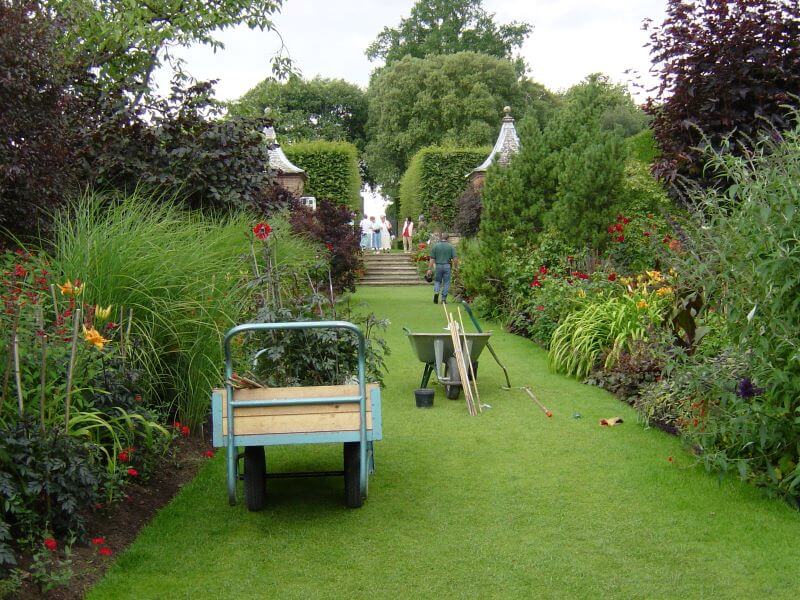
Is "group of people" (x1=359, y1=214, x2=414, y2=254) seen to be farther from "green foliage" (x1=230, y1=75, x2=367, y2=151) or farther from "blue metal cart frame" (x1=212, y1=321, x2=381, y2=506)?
"blue metal cart frame" (x1=212, y1=321, x2=381, y2=506)

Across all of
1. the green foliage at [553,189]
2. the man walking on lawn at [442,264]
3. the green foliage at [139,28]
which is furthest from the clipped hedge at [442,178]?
the green foliage at [139,28]

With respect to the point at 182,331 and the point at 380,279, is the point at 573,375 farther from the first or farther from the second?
the point at 380,279

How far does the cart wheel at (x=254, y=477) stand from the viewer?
14.3 feet

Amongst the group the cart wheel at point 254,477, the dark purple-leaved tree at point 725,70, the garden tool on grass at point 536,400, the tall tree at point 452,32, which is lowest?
the garden tool on grass at point 536,400

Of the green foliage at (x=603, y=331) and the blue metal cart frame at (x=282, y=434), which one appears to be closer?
the blue metal cart frame at (x=282, y=434)

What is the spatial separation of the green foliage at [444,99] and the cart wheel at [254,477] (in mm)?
33678

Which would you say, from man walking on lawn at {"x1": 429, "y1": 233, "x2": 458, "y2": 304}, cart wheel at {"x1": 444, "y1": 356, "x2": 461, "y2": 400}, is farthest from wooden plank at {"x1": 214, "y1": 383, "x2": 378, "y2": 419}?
man walking on lawn at {"x1": 429, "y1": 233, "x2": 458, "y2": 304}

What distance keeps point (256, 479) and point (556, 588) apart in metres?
1.76

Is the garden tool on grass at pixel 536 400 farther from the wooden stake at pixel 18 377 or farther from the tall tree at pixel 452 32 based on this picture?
the tall tree at pixel 452 32

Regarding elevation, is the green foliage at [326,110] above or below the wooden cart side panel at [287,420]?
above

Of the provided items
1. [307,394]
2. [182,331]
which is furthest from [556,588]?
[182,331]

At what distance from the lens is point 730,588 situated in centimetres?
348

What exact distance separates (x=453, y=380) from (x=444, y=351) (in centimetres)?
30

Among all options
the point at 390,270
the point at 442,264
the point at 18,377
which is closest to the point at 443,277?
the point at 442,264
